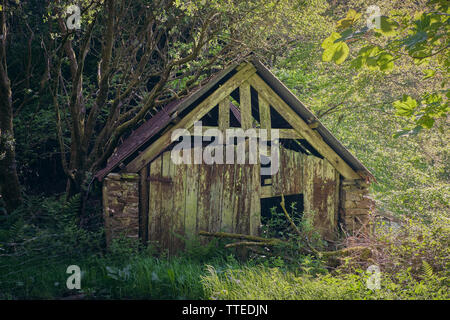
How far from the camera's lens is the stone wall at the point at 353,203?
8648 mm

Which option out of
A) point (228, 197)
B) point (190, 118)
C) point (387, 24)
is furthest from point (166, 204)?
point (387, 24)

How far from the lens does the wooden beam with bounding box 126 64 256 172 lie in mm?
7211

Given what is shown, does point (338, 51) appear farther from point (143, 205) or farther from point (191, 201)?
point (143, 205)

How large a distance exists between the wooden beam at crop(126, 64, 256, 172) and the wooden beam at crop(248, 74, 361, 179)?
11.0 inches

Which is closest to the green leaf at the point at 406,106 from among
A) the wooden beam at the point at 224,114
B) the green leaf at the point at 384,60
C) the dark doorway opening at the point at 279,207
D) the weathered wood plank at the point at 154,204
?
the green leaf at the point at 384,60


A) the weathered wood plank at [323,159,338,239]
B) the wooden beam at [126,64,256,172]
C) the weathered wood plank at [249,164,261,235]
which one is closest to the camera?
the wooden beam at [126,64,256,172]

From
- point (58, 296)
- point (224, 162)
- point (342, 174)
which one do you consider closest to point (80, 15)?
point (224, 162)

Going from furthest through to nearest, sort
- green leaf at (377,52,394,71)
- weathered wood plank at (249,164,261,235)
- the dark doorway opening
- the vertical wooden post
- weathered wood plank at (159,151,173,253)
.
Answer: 1. the dark doorway opening
2. weathered wood plank at (249,164,261,235)
3. weathered wood plank at (159,151,173,253)
4. the vertical wooden post
5. green leaf at (377,52,394,71)

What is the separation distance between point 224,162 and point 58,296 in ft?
13.3

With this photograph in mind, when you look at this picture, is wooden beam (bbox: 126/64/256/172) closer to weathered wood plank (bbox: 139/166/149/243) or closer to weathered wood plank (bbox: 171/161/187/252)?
weathered wood plank (bbox: 139/166/149/243)

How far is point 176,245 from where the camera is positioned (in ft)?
24.8

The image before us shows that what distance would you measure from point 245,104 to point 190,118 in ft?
4.21

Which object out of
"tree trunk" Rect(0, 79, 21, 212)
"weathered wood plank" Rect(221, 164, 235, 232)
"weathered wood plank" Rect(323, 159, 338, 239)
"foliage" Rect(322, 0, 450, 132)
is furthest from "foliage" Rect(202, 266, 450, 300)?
"tree trunk" Rect(0, 79, 21, 212)
